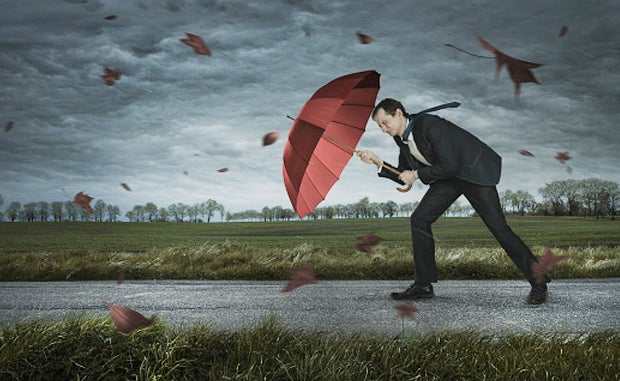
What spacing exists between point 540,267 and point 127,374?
4.02 metres

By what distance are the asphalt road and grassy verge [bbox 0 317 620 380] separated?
42cm

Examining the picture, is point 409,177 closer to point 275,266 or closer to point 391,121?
point 391,121

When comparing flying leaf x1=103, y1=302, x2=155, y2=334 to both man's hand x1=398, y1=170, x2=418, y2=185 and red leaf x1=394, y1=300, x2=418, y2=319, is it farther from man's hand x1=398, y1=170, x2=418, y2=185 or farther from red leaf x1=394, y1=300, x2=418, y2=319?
man's hand x1=398, y1=170, x2=418, y2=185

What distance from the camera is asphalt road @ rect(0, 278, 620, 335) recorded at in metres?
3.96

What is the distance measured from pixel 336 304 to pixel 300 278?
2.03m

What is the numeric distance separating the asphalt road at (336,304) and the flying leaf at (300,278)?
0.16 metres

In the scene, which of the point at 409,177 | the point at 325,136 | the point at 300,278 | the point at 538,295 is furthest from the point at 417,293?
the point at 300,278

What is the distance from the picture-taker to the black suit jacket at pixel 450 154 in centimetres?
431

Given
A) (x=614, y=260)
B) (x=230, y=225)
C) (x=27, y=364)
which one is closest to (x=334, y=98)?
(x=27, y=364)

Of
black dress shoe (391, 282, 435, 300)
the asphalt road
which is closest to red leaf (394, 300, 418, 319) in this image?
the asphalt road

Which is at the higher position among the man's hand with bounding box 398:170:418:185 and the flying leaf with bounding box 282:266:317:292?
the man's hand with bounding box 398:170:418:185

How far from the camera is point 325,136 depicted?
14.3ft

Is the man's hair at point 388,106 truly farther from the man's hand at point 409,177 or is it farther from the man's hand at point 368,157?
the man's hand at point 409,177

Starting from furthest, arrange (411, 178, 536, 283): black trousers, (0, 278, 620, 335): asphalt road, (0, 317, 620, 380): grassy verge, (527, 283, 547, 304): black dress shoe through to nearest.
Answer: (527, 283, 547, 304): black dress shoe < (411, 178, 536, 283): black trousers < (0, 278, 620, 335): asphalt road < (0, 317, 620, 380): grassy verge
